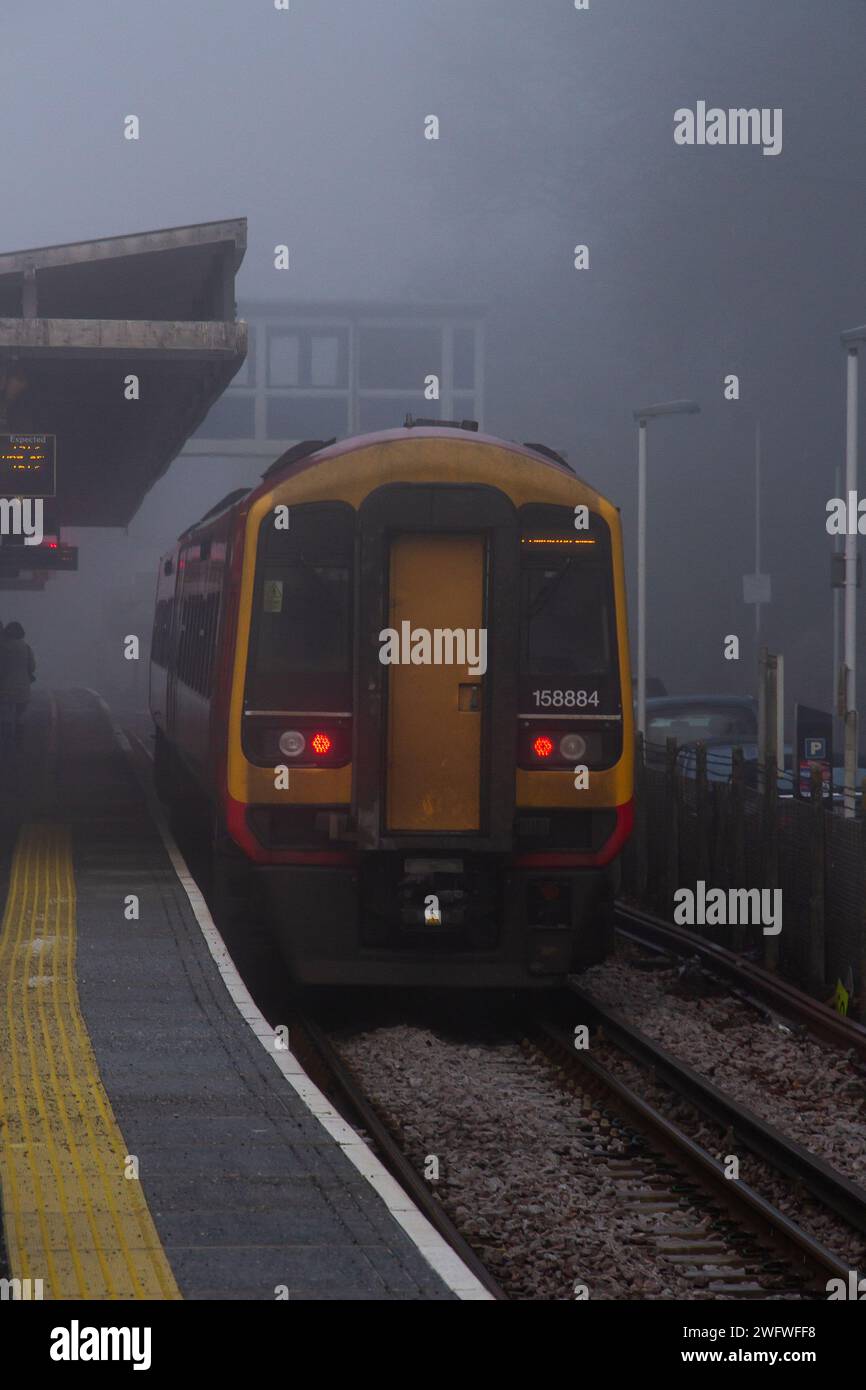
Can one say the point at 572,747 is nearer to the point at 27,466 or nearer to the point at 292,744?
the point at 292,744

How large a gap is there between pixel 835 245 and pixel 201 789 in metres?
72.5

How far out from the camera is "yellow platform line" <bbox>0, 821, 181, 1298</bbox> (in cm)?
574

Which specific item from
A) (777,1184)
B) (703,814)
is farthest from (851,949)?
(777,1184)

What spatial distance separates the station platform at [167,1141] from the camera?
5781mm

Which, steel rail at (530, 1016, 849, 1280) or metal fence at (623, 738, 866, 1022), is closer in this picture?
steel rail at (530, 1016, 849, 1280)

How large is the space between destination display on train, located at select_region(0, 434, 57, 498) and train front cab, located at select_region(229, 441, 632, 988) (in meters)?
7.84

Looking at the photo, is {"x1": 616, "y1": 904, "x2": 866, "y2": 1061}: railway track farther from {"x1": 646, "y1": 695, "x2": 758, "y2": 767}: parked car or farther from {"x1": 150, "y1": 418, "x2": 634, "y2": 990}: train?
{"x1": 646, "y1": 695, "x2": 758, "y2": 767}: parked car

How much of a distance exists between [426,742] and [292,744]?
2.64ft

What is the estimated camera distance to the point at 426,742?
11102mm

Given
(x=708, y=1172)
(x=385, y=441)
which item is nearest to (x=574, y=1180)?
(x=708, y=1172)

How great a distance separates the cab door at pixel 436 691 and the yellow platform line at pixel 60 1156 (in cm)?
225

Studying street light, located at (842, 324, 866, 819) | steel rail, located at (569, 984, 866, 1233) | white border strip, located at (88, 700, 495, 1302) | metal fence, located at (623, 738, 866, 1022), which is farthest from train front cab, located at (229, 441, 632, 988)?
street light, located at (842, 324, 866, 819)

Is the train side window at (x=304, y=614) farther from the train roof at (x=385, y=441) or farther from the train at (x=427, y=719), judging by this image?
the train roof at (x=385, y=441)
